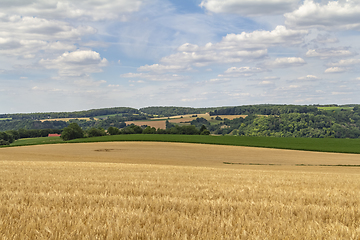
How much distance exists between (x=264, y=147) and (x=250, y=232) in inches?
2750

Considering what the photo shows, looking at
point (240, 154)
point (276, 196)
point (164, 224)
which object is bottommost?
point (240, 154)

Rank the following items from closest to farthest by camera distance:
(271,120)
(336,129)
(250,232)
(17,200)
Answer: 1. (250,232)
2. (17,200)
3. (336,129)
4. (271,120)

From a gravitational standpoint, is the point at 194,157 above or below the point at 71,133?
below

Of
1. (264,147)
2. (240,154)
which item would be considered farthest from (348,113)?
(240,154)

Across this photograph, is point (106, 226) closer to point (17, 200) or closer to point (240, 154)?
point (17, 200)

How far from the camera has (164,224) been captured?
4.42m

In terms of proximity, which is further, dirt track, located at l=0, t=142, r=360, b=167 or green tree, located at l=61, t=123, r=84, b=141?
green tree, located at l=61, t=123, r=84, b=141

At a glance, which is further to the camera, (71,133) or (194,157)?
(71,133)

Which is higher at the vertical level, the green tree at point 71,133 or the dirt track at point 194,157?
the green tree at point 71,133

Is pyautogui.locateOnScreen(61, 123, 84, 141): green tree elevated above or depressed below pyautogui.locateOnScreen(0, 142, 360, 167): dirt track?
above

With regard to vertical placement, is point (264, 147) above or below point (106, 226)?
below

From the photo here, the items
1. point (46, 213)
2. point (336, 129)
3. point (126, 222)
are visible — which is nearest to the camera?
point (126, 222)

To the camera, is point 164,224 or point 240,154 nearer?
point 164,224

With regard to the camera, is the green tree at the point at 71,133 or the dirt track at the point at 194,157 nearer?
the dirt track at the point at 194,157
